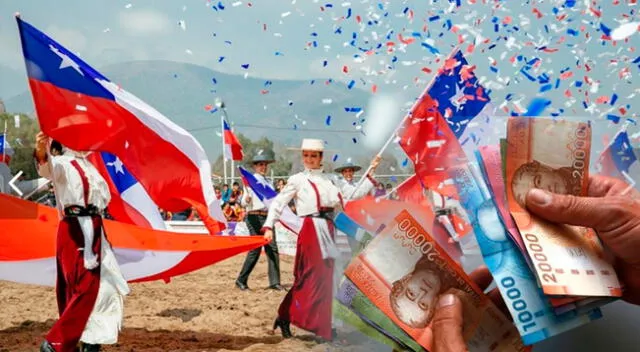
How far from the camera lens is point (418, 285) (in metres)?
1.28

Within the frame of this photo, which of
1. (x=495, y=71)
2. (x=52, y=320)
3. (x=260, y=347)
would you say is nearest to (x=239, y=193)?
(x=52, y=320)

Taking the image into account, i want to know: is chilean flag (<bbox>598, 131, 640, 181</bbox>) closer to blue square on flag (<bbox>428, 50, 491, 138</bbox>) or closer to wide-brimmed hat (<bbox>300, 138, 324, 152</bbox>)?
blue square on flag (<bbox>428, 50, 491, 138</bbox>)

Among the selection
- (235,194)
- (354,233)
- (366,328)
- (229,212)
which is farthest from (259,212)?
(366,328)

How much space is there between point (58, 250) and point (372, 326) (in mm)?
3813

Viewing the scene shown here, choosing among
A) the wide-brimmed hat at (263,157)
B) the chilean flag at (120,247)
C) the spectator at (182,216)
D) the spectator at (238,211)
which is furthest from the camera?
the spectator at (182,216)

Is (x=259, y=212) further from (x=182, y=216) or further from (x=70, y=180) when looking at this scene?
(x=182, y=216)

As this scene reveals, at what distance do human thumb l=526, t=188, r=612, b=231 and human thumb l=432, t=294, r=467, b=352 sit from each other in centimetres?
22

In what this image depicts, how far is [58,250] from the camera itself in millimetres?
4617

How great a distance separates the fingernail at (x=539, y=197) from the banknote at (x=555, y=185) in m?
0.01

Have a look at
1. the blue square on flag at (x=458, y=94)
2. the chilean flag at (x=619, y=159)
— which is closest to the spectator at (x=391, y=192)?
the blue square on flag at (x=458, y=94)

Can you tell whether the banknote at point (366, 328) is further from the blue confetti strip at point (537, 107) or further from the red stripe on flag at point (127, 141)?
the red stripe on flag at point (127, 141)

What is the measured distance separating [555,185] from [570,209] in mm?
51

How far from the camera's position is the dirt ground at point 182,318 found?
19.1 ft

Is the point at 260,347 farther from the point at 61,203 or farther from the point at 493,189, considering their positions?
the point at 493,189
